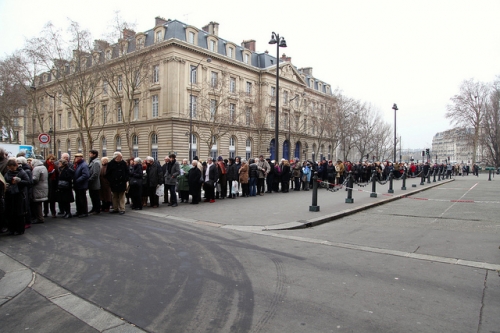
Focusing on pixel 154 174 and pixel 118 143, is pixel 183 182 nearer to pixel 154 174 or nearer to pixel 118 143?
pixel 154 174

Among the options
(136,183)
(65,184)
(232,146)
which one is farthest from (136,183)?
(232,146)

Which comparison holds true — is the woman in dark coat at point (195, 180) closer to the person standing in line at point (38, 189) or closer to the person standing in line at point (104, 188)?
the person standing in line at point (104, 188)

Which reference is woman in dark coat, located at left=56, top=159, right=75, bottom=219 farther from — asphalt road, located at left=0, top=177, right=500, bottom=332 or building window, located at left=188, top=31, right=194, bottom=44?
building window, located at left=188, top=31, right=194, bottom=44

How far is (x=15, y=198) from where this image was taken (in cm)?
739

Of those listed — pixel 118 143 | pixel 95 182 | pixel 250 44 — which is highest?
pixel 250 44

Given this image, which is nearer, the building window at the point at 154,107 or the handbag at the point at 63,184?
the handbag at the point at 63,184

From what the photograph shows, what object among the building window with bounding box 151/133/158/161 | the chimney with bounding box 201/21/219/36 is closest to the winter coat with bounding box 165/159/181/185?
the building window with bounding box 151/133/158/161

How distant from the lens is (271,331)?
326 cm

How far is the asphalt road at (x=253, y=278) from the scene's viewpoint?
3.50 metres

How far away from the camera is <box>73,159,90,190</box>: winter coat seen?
9492 mm

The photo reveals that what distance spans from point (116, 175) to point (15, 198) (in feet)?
9.96

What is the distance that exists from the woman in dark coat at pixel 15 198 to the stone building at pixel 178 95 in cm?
2751

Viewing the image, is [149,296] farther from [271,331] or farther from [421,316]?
[421,316]

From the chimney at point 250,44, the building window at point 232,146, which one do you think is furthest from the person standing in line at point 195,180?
the chimney at point 250,44
